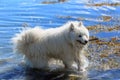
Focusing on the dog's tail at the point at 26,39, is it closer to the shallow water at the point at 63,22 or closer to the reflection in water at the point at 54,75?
the shallow water at the point at 63,22

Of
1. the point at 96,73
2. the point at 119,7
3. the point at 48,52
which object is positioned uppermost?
the point at 119,7

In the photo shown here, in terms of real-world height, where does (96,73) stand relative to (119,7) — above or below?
below

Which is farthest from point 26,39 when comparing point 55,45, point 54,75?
point 54,75

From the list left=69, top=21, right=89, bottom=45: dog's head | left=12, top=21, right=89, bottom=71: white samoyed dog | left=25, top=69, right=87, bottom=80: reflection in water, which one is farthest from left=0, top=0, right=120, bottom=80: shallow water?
left=69, top=21, right=89, bottom=45: dog's head

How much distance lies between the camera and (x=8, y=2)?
968 inches

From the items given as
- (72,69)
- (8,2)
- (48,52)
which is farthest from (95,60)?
(8,2)

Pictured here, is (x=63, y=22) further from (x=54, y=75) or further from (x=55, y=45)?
(x=54, y=75)

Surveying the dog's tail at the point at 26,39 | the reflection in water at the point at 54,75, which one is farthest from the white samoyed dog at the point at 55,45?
the reflection in water at the point at 54,75

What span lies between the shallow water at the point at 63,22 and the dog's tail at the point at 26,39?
25.3 inches

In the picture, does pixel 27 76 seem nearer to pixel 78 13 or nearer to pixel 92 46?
pixel 92 46

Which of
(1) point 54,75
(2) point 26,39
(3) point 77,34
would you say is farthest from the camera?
(2) point 26,39

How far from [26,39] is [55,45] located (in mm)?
1038

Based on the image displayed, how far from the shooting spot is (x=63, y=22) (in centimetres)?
1783

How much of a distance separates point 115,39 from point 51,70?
4096 mm
